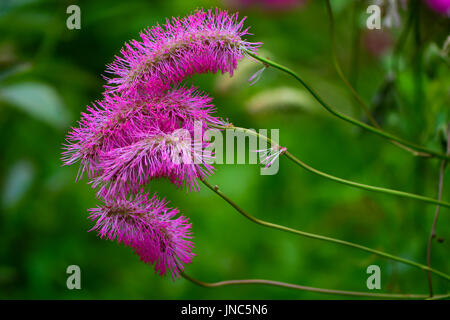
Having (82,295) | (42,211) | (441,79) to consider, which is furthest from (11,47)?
(441,79)

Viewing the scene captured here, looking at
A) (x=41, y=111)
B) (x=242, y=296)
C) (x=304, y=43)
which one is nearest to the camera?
(x=41, y=111)

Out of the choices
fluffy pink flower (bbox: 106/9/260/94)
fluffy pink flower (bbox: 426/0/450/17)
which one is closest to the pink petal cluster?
fluffy pink flower (bbox: 106/9/260/94)

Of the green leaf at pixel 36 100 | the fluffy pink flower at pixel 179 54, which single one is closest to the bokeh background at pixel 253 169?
the green leaf at pixel 36 100

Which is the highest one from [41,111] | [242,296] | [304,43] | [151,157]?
[304,43]

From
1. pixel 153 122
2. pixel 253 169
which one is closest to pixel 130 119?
pixel 153 122

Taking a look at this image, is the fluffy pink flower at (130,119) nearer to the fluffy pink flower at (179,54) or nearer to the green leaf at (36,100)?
the fluffy pink flower at (179,54)

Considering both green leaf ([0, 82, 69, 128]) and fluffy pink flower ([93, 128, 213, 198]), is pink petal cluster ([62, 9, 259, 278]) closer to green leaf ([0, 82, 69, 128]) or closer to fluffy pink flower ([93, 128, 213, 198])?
fluffy pink flower ([93, 128, 213, 198])

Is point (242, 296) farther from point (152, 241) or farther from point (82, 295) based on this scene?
point (152, 241)
